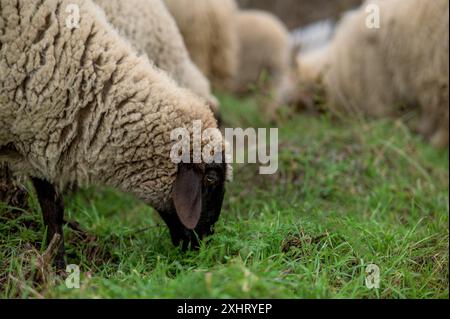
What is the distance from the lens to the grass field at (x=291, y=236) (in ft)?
9.43

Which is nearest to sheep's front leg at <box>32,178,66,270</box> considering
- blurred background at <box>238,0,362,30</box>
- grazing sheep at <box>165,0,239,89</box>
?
grazing sheep at <box>165,0,239,89</box>

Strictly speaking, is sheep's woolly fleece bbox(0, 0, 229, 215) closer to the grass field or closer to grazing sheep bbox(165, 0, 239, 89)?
the grass field

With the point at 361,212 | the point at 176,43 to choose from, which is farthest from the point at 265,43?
the point at 361,212

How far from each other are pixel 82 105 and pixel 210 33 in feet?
14.5

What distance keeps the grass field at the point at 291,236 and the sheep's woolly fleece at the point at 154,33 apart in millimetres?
982

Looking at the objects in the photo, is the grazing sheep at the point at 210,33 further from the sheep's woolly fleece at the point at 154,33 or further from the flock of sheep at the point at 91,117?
the flock of sheep at the point at 91,117

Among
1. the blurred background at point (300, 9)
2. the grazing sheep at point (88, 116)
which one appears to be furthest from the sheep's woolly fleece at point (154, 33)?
the blurred background at point (300, 9)

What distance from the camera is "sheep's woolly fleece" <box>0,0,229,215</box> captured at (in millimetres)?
3318

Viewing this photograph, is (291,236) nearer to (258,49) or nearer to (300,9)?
(258,49)

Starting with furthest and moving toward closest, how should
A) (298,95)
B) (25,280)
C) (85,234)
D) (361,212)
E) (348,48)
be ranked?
(298,95), (348,48), (361,212), (85,234), (25,280)

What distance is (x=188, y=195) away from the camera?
3506 millimetres

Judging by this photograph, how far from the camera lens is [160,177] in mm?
3549
